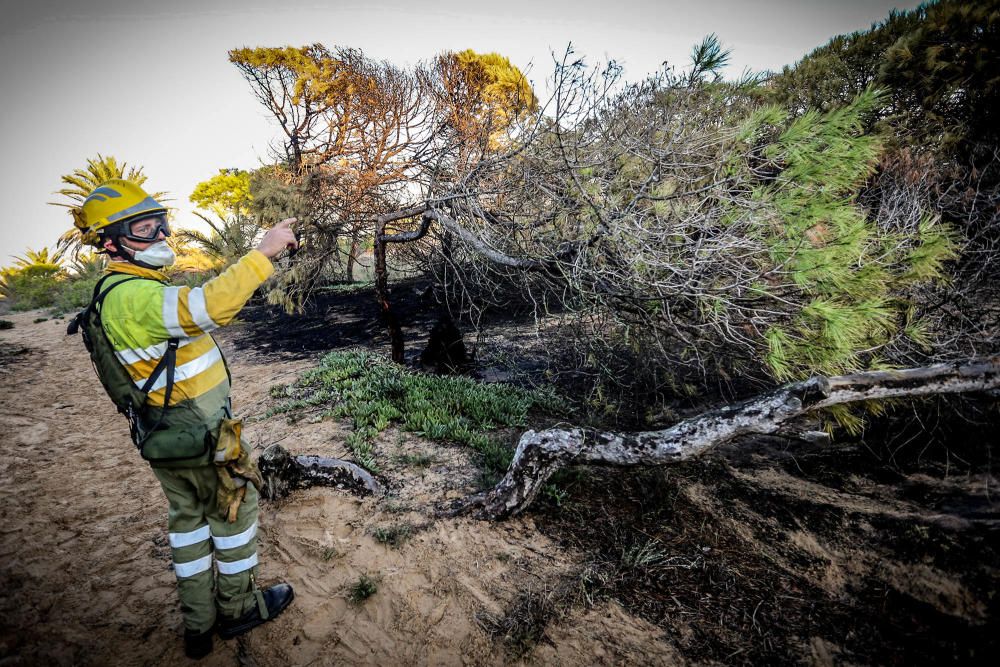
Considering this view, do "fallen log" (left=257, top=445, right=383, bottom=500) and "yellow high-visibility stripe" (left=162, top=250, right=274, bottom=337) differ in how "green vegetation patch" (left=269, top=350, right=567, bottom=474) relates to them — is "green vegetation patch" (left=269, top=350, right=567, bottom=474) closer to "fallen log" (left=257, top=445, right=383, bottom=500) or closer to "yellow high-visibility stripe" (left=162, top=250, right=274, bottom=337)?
"fallen log" (left=257, top=445, right=383, bottom=500)

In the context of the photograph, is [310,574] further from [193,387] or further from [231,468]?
[193,387]

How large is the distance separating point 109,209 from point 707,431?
155 inches

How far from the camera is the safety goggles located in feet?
6.48

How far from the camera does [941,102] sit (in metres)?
6.27

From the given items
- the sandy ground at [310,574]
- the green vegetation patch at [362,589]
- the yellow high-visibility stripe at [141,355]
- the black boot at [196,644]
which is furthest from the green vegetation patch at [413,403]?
the yellow high-visibility stripe at [141,355]

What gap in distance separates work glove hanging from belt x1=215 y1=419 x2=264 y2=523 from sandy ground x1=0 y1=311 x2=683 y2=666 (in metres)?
0.88

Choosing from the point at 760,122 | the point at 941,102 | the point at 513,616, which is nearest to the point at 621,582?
the point at 513,616

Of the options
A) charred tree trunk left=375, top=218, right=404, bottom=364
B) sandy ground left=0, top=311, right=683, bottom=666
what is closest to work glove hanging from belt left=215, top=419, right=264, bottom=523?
sandy ground left=0, top=311, right=683, bottom=666

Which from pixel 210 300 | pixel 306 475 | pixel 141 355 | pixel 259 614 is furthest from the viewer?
pixel 306 475

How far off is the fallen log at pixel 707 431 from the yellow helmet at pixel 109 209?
2785 millimetres

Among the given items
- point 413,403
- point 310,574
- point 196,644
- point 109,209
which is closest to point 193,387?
point 109,209

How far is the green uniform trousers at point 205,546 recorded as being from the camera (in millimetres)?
2072

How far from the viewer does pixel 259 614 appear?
2330 millimetres

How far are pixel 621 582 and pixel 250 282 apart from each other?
2.91 meters
